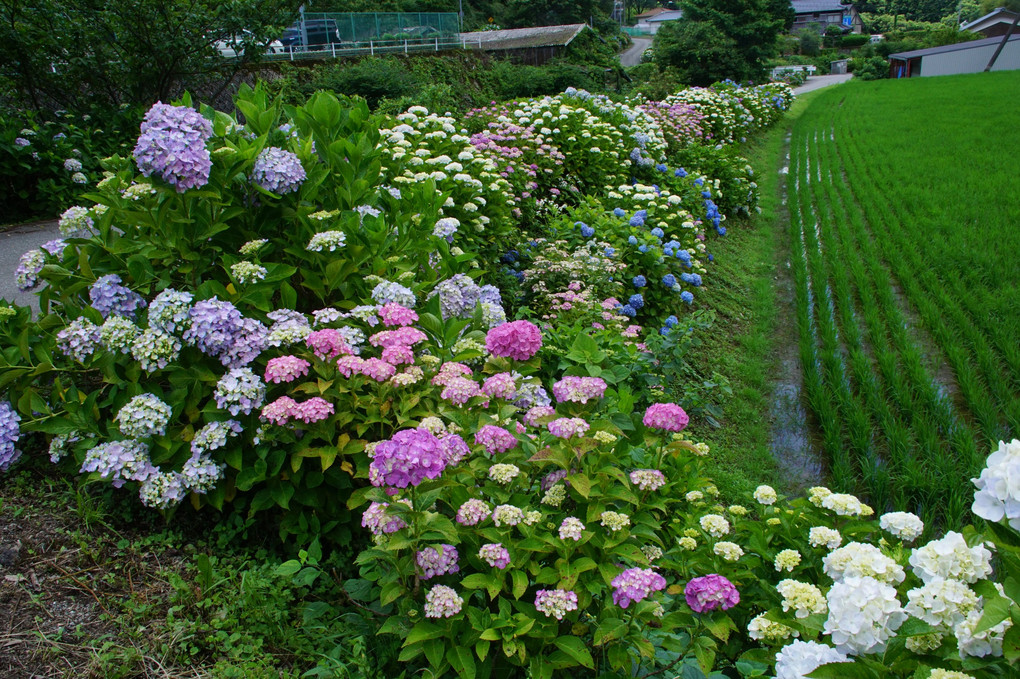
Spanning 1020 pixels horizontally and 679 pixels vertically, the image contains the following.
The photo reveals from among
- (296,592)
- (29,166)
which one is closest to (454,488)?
(296,592)

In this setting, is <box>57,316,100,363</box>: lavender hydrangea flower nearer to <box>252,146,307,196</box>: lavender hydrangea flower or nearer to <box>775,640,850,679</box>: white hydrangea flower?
<box>252,146,307,196</box>: lavender hydrangea flower

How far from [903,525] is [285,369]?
1.99 meters

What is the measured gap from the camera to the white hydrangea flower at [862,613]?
3.82 ft

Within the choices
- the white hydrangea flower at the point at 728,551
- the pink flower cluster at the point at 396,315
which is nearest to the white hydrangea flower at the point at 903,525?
the white hydrangea flower at the point at 728,551

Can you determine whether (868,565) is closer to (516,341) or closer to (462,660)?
(462,660)

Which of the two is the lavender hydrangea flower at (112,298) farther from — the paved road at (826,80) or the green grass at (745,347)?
the paved road at (826,80)

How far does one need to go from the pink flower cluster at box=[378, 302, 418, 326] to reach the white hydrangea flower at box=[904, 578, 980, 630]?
5.55 feet

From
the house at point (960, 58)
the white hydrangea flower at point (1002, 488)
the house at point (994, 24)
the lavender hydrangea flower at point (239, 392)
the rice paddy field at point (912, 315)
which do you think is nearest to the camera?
the white hydrangea flower at point (1002, 488)

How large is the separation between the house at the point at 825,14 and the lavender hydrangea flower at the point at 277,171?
8363cm

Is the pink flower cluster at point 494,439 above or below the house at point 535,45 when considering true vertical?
below

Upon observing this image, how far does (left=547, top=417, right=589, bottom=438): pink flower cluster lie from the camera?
180 centimetres

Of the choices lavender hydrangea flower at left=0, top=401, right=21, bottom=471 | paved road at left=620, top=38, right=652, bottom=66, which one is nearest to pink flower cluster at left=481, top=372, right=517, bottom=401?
lavender hydrangea flower at left=0, top=401, right=21, bottom=471

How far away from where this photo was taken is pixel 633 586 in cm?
160

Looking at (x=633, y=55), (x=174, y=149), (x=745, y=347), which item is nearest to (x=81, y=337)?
(x=174, y=149)
